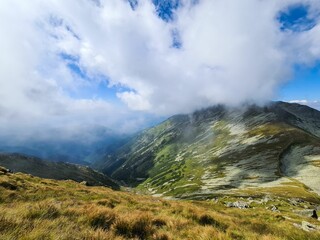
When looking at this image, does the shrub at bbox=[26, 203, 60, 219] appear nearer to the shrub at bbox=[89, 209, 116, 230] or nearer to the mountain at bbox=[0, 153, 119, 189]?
the shrub at bbox=[89, 209, 116, 230]

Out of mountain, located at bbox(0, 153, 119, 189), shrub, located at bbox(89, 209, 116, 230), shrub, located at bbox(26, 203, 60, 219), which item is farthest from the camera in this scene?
mountain, located at bbox(0, 153, 119, 189)

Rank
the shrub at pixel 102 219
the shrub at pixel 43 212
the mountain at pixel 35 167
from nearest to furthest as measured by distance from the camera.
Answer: the shrub at pixel 43 212 < the shrub at pixel 102 219 < the mountain at pixel 35 167

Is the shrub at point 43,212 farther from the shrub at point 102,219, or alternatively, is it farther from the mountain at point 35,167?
the mountain at point 35,167

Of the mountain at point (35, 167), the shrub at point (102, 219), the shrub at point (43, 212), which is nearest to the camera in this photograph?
the shrub at point (43, 212)

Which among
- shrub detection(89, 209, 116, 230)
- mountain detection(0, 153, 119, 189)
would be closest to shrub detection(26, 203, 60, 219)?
shrub detection(89, 209, 116, 230)

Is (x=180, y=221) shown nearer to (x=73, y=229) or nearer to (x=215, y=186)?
(x=73, y=229)

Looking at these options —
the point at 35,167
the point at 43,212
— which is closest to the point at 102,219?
the point at 43,212

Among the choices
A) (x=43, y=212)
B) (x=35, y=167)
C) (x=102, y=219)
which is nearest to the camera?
(x=43, y=212)

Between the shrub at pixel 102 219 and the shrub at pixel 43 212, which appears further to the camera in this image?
the shrub at pixel 102 219

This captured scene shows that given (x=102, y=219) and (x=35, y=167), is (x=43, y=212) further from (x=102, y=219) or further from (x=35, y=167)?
(x=35, y=167)

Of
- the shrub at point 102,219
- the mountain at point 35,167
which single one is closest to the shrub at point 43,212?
the shrub at point 102,219

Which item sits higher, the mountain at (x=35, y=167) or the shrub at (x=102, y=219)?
the mountain at (x=35, y=167)

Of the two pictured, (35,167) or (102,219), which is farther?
(35,167)

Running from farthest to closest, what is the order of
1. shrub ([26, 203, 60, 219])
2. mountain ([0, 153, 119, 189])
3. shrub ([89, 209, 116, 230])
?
mountain ([0, 153, 119, 189]) → shrub ([89, 209, 116, 230]) → shrub ([26, 203, 60, 219])
